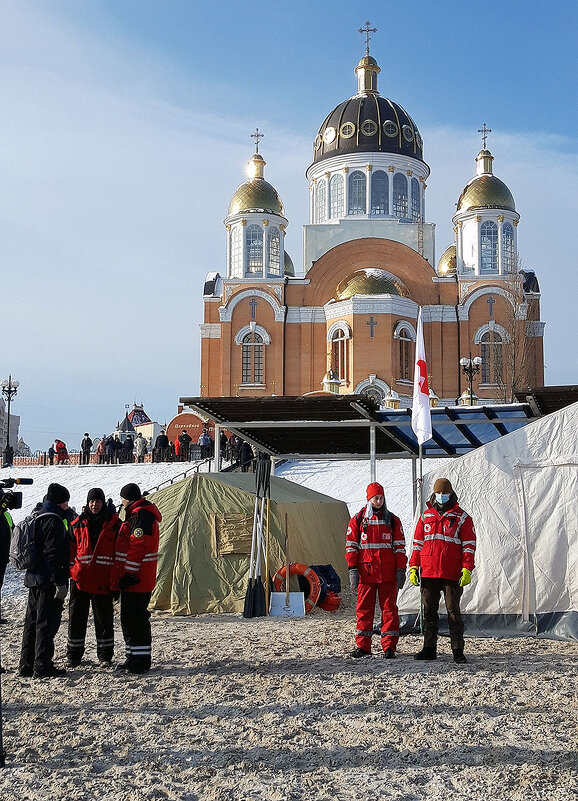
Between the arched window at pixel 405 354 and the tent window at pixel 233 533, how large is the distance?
2803 cm

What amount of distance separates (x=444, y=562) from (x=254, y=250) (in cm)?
3648

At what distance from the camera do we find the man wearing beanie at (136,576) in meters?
7.40

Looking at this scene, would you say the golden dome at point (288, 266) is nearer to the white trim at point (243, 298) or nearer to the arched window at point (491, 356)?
the white trim at point (243, 298)

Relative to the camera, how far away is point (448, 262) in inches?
1784

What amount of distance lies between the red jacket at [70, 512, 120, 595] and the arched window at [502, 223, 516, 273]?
121 feet

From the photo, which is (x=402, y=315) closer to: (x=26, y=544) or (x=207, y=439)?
(x=207, y=439)

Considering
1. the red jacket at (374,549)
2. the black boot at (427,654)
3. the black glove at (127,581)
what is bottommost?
the black boot at (427,654)

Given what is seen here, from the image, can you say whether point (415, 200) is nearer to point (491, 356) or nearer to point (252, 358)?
point (491, 356)

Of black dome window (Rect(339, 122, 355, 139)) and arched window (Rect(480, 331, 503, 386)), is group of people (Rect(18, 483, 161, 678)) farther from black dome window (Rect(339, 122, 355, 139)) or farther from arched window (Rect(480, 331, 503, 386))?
black dome window (Rect(339, 122, 355, 139))

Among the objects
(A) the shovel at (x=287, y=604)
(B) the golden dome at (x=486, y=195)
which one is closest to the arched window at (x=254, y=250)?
(B) the golden dome at (x=486, y=195)

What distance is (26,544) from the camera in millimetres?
7500

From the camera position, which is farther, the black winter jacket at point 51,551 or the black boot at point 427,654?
the black boot at point 427,654

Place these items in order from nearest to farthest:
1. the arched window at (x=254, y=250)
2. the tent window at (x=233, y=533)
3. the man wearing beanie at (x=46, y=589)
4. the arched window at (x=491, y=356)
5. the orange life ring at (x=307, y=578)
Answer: the man wearing beanie at (x=46, y=589)
the orange life ring at (x=307, y=578)
the tent window at (x=233, y=533)
the arched window at (x=491, y=356)
the arched window at (x=254, y=250)

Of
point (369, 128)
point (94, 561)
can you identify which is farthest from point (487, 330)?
point (94, 561)
